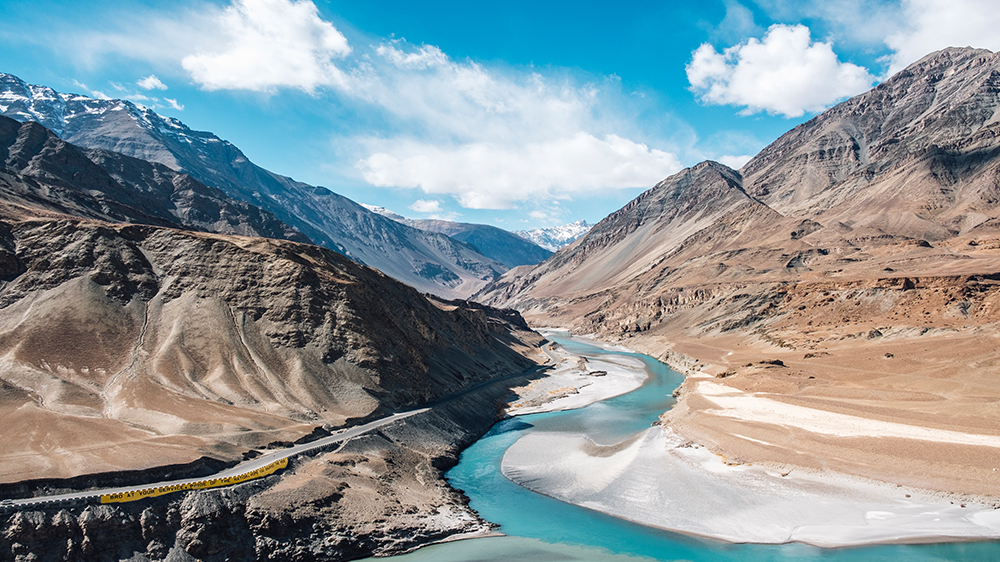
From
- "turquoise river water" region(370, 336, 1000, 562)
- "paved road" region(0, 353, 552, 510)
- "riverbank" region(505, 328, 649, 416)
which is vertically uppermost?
"riverbank" region(505, 328, 649, 416)

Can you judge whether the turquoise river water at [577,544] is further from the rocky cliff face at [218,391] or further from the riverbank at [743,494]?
the rocky cliff face at [218,391]

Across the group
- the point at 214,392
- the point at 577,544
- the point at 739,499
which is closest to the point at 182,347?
the point at 214,392

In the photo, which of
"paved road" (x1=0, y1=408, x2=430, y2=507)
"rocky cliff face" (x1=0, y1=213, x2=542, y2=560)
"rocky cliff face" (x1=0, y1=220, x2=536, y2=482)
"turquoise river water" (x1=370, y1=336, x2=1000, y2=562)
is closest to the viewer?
"paved road" (x1=0, y1=408, x2=430, y2=507)

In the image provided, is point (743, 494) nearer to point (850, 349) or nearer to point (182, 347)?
point (850, 349)

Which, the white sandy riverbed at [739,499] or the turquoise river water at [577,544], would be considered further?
the white sandy riverbed at [739,499]

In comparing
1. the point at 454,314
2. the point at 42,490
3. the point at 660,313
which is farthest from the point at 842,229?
the point at 42,490

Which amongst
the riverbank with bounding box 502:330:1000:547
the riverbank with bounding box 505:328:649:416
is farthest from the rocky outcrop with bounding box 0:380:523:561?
the riverbank with bounding box 505:328:649:416

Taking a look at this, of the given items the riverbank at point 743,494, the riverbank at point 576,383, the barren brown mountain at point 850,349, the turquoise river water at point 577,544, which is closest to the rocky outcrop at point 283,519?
the turquoise river water at point 577,544

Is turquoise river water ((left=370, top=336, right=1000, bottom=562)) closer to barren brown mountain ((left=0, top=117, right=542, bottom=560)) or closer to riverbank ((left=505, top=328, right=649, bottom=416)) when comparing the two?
barren brown mountain ((left=0, top=117, right=542, bottom=560))

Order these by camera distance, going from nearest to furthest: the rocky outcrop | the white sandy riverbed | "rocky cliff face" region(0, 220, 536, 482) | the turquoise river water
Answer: the rocky outcrop
the turquoise river water
the white sandy riverbed
"rocky cliff face" region(0, 220, 536, 482)

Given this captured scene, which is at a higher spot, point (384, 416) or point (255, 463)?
point (384, 416)

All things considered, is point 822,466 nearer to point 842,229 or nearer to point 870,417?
point 870,417
